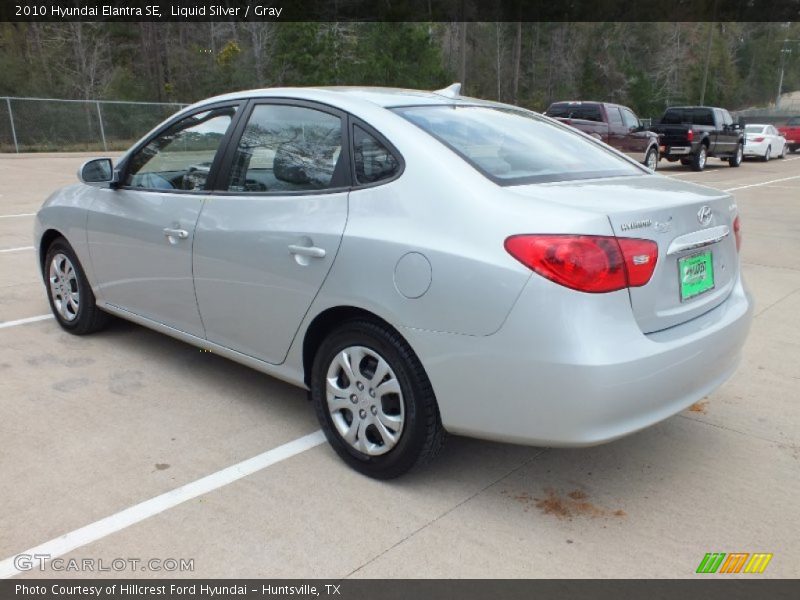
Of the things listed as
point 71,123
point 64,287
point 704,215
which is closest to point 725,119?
point 71,123

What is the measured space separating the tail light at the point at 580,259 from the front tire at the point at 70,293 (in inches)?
132

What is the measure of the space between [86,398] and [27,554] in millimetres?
1454

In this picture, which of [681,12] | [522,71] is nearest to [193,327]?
[522,71]

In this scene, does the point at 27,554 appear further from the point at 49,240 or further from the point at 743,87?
the point at 743,87

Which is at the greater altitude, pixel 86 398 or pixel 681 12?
pixel 681 12

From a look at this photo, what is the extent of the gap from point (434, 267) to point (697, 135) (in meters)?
21.6

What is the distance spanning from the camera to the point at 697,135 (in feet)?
71.5

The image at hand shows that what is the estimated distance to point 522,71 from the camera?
6228 cm

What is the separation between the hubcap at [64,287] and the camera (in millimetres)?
4930

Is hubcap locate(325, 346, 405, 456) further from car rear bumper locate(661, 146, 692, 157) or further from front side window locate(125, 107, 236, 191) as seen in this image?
car rear bumper locate(661, 146, 692, 157)

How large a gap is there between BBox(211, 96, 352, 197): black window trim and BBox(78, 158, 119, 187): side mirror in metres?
0.96

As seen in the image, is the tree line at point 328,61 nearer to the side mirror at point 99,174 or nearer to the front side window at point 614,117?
the front side window at point 614,117

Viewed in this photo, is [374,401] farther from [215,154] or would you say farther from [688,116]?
[688,116]

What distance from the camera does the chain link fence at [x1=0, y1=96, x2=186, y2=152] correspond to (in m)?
24.4
